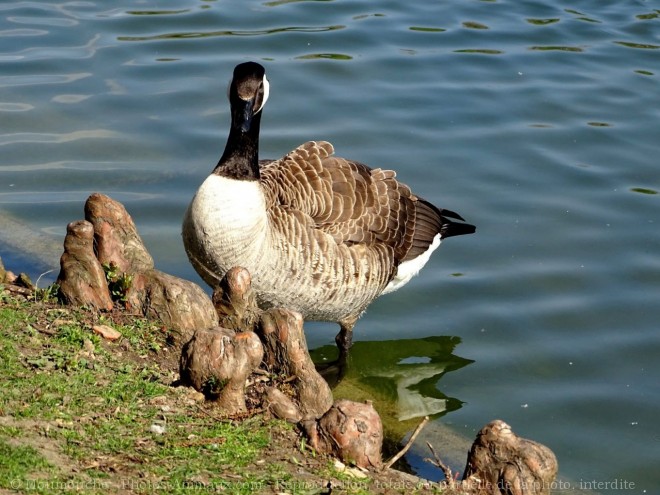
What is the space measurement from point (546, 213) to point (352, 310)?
3091mm

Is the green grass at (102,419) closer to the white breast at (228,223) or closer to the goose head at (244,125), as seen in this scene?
the white breast at (228,223)

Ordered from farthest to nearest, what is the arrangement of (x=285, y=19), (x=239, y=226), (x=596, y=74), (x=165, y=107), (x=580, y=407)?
(x=285, y=19) < (x=596, y=74) < (x=165, y=107) < (x=580, y=407) < (x=239, y=226)

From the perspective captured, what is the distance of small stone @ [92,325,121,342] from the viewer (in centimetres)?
605

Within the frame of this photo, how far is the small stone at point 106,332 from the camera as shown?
6047mm

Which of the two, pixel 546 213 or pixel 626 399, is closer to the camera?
pixel 626 399

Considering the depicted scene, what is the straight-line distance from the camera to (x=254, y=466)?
4980 mm

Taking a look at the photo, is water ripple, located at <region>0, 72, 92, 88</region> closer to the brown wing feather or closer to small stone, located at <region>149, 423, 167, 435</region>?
the brown wing feather

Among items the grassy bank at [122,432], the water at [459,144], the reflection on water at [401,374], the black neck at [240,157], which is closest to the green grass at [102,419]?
the grassy bank at [122,432]

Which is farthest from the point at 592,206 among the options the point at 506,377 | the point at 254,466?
the point at 254,466

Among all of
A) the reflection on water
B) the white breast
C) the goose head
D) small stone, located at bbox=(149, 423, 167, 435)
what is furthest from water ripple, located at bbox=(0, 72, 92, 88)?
small stone, located at bbox=(149, 423, 167, 435)

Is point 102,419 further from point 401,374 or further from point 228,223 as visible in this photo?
point 401,374

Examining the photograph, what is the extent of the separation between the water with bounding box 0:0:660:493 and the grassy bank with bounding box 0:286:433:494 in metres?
1.88

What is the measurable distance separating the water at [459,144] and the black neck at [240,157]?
1999mm

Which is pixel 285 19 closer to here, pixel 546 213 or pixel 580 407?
pixel 546 213
